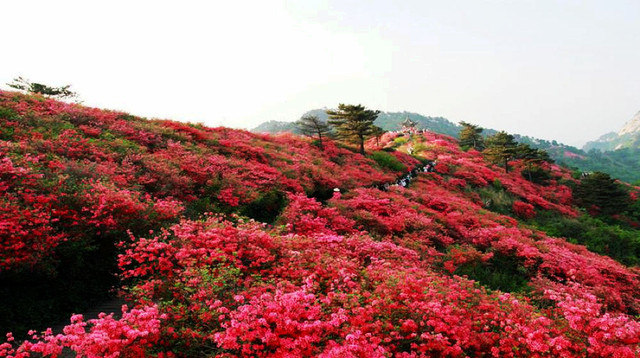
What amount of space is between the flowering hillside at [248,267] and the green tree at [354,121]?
1855 cm

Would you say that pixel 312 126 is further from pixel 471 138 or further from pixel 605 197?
pixel 471 138

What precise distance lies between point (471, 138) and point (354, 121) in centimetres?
3854

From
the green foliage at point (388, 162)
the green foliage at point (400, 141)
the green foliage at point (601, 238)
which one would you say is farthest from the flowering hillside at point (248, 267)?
the green foliage at point (400, 141)

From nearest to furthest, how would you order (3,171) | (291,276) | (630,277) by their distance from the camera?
(291,276) < (3,171) < (630,277)

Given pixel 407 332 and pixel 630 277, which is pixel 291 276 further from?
pixel 630 277

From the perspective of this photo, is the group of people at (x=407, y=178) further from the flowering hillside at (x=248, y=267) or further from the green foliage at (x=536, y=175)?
the green foliage at (x=536, y=175)

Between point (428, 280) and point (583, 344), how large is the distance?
2602 mm

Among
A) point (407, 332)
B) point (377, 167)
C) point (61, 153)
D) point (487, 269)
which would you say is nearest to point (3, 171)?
point (61, 153)

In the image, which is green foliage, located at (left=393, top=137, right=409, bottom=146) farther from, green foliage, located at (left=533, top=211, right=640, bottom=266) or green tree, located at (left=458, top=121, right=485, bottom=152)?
green foliage, located at (left=533, top=211, right=640, bottom=266)

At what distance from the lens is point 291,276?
6.64m

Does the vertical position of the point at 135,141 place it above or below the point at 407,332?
above

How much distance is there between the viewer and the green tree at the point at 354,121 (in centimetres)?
3366

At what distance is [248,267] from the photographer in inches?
278

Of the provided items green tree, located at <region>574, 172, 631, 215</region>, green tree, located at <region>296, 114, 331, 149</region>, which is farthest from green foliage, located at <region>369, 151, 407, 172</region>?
green tree, located at <region>574, 172, 631, 215</region>
